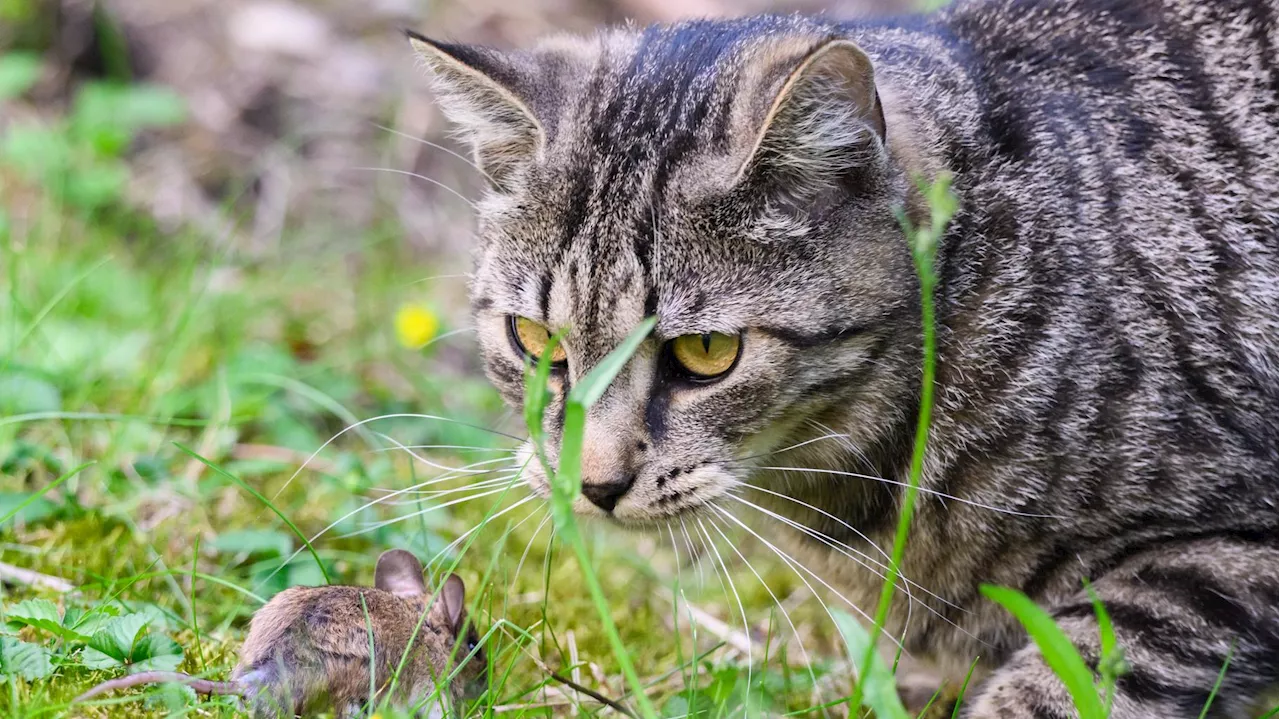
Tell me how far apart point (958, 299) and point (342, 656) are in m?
1.25

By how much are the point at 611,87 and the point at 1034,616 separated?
1.29 metres

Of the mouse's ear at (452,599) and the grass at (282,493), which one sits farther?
the mouse's ear at (452,599)

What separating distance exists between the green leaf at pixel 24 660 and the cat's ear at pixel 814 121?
1.38 meters

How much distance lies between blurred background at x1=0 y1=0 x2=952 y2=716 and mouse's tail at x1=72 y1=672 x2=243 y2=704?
11cm

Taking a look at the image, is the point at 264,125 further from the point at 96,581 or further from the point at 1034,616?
the point at 1034,616

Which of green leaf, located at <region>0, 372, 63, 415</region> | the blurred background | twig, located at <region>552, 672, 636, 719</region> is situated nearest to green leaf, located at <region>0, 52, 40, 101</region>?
the blurred background

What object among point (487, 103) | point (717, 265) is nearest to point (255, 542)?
point (487, 103)

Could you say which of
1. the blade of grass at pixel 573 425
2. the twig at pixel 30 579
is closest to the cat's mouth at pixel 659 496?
the blade of grass at pixel 573 425

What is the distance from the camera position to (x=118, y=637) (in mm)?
1924

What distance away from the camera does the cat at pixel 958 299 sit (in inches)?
80.5

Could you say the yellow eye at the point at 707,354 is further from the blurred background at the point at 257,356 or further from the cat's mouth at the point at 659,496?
the blurred background at the point at 257,356

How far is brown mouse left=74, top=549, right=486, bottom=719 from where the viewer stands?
1833 mm

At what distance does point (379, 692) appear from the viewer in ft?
6.31

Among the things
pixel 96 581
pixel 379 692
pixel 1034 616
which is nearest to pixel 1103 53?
pixel 1034 616
